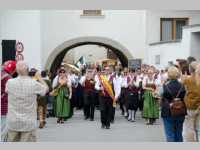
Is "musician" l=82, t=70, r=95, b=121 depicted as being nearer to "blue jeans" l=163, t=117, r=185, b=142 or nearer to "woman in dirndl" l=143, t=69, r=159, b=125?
"woman in dirndl" l=143, t=69, r=159, b=125

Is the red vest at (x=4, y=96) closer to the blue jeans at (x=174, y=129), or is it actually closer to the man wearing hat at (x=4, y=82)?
the man wearing hat at (x=4, y=82)

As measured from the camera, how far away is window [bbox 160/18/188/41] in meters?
30.8

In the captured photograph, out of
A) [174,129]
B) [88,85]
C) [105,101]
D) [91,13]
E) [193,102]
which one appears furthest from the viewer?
[91,13]

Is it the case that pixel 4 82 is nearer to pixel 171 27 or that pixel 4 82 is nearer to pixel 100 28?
pixel 100 28

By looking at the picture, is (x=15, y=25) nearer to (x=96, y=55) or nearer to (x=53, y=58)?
(x=53, y=58)

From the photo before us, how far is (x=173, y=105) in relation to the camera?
10.3 meters

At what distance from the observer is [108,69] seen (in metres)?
17.5

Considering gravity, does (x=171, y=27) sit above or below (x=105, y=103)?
above

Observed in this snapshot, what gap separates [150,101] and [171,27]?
1351 centimetres

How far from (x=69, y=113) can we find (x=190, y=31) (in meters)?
5.50

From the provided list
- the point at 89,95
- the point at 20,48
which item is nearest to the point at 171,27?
the point at 89,95

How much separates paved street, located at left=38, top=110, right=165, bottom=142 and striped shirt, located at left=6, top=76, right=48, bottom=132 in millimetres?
4674

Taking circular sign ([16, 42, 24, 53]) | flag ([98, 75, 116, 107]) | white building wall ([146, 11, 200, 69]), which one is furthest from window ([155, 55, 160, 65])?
flag ([98, 75, 116, 107])

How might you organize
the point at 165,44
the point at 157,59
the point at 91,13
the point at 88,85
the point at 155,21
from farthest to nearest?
1. the point at 91,13
2. the point at 155,21
3. the point at 157,59
4. the point at 165,44
5. the point at 88,85
